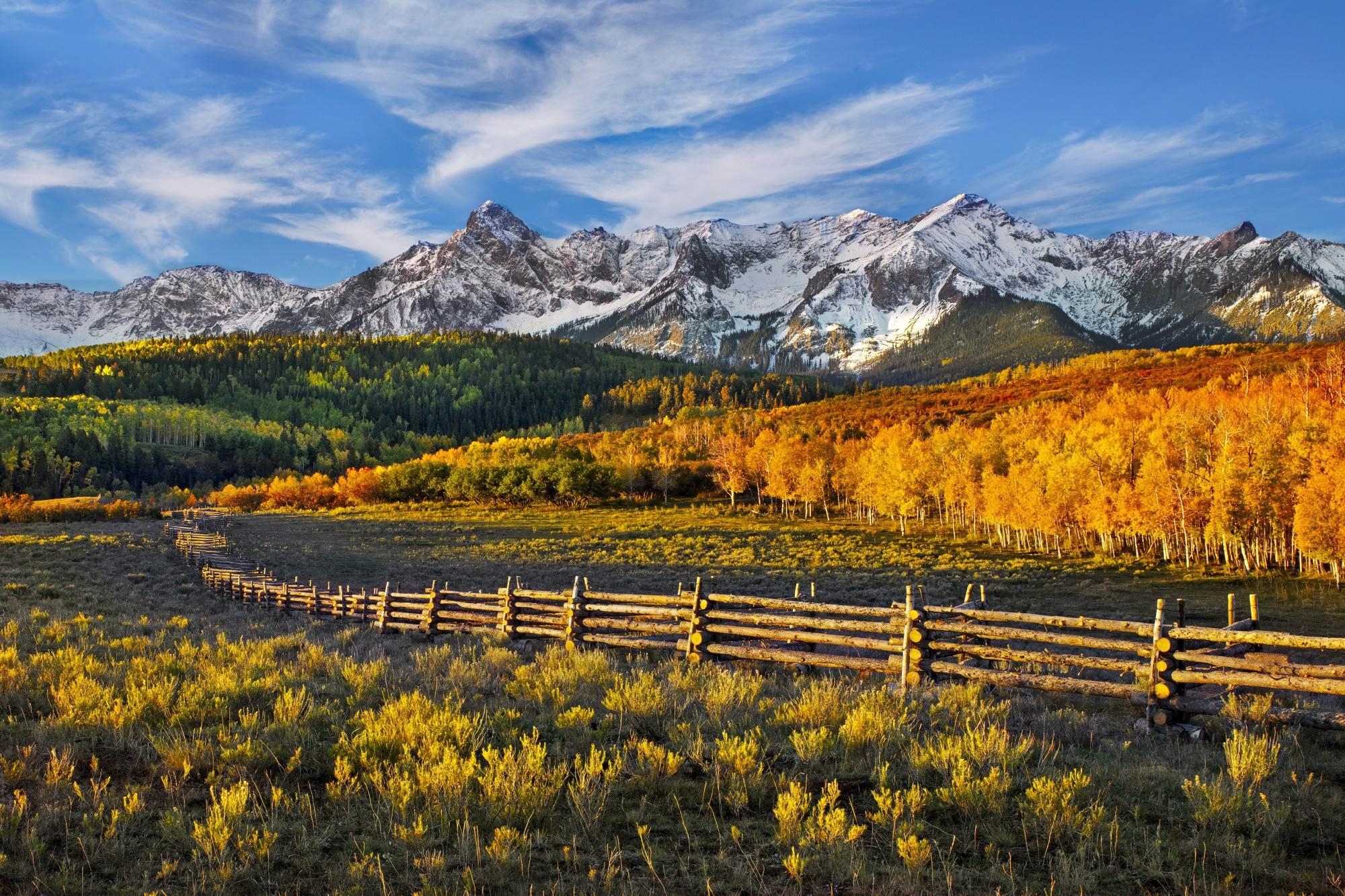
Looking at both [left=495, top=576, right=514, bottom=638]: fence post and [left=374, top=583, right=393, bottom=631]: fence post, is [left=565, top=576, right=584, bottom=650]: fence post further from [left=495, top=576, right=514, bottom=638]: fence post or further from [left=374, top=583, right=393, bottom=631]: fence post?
[left=374, top=583, right=393, bottom=631]: fence post

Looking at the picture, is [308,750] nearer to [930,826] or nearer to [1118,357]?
[930,826]

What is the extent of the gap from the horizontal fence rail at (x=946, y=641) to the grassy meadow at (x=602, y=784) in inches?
19.3

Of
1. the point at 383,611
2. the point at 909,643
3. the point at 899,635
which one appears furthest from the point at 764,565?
the point at 909,643

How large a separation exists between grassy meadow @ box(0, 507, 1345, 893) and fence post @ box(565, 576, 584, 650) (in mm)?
3020

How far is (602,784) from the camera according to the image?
591 centimetres

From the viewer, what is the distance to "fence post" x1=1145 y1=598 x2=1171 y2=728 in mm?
8773

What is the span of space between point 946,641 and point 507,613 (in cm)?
948

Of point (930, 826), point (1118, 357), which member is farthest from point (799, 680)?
point (1118, 357)

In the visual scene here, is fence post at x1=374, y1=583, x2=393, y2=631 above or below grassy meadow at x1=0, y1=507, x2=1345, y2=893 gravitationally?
below

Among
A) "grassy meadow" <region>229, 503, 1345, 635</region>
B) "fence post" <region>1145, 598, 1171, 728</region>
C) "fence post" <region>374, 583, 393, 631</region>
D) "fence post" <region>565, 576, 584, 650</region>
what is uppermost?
"fence post" <region>1145, 598, 1171, 728</region>

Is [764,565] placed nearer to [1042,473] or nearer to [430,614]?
[1042,473]

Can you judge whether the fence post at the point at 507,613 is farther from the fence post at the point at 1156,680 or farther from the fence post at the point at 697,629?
the fence post at the point at 1156,680

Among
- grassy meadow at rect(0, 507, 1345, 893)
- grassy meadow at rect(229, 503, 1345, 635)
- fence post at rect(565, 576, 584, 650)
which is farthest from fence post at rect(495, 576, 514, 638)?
grassy meadow at rect(229, 503, 1345, 635)

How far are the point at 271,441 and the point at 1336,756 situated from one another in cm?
18311
